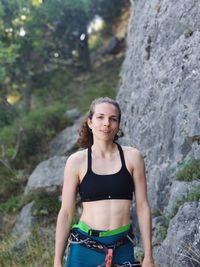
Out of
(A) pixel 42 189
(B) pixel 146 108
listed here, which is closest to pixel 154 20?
(B) pixel 146 108

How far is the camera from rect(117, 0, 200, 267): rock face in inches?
229

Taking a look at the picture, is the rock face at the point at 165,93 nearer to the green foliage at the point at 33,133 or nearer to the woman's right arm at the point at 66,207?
the woman's right arm at the point at 66,207

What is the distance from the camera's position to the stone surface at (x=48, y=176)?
11870 millimetres

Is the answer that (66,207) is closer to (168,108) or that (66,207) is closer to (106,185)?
(106,185)

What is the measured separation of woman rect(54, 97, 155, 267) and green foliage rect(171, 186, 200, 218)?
6.98 ft

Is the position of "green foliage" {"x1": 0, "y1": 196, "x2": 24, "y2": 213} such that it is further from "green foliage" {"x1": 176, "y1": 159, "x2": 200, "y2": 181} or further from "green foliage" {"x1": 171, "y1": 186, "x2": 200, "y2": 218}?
"green foliage" {"x1": 171, "y1": 186, "x2": 200, "y2": 218}

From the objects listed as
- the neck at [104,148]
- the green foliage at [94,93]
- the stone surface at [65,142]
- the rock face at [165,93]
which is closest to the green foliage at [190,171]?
the rock face at [165,93]

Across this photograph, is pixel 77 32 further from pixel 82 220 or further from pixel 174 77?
pixel 82 220

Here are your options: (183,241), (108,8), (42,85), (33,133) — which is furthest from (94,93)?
(183,241)

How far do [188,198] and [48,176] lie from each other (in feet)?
21.6

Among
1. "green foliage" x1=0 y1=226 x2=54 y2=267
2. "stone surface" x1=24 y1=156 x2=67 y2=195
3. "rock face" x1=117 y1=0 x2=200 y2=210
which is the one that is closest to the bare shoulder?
"rock face" x1=117 y1=0 x2=200 y2=210

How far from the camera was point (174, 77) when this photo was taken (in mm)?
8328

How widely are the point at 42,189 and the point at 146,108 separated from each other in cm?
364

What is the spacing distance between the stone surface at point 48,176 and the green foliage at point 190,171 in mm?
5373
